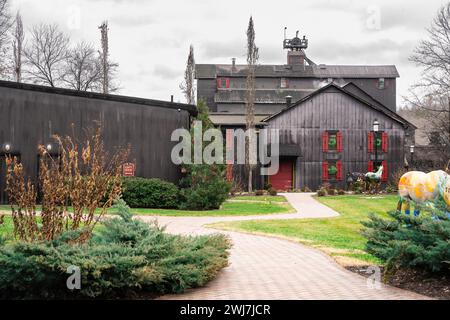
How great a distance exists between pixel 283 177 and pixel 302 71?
25.0 m

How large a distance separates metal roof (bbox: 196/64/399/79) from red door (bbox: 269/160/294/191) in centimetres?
2241

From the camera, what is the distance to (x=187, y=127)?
27562 millimetres

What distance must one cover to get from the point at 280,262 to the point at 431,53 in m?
29.4

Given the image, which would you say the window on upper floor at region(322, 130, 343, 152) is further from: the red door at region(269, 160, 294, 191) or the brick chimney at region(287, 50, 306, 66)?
the brick chimney at region(287, 50, 306, 66)

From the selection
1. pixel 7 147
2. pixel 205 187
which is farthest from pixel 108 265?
pixel 7 147

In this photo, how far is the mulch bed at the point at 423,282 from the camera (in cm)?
767

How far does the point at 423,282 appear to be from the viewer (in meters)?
8.22

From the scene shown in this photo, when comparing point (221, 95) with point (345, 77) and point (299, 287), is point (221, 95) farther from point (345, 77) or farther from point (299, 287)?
point (299, 287)

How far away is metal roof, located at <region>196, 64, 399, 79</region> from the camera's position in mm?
61312

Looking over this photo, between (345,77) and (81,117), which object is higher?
(345,77)

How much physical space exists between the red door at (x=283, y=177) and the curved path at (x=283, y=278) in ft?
86.7

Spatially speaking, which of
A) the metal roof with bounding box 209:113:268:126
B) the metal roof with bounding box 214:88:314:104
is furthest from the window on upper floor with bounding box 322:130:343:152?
the metal roof with bounding box 214:88:314:104

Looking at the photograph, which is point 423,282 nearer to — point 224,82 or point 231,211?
point 231,211
